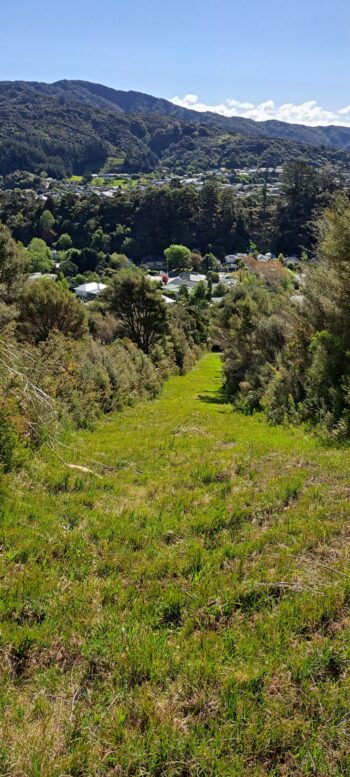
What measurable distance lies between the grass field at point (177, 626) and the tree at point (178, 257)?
312 feet

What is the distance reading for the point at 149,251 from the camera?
10656 centimetres

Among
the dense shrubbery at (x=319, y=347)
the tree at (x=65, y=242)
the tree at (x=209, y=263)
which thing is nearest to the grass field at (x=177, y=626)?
the dense shrubbery at (x=319, y=347)

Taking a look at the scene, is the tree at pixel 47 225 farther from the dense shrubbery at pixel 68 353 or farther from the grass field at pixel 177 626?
the grass field at pixel 177 626

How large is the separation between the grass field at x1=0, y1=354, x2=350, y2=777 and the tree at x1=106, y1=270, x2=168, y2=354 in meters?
18.6

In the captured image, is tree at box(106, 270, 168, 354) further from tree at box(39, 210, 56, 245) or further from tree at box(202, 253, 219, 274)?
tree at box(39, 210, 56, 245)

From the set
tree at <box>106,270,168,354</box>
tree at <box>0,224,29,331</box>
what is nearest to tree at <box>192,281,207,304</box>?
tree at <box>106,270,168,354</box>

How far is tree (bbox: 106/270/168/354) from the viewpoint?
23094mm

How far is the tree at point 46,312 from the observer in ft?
63.4

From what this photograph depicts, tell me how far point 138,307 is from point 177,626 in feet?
71.6

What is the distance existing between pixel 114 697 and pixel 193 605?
36.5 inches

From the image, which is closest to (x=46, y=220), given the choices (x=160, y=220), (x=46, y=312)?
(x=160, y=220)

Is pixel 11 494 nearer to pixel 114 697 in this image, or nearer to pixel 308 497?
pixel 114 697

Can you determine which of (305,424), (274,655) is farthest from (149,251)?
(274,655)

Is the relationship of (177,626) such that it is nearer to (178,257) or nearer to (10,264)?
(10,264)
